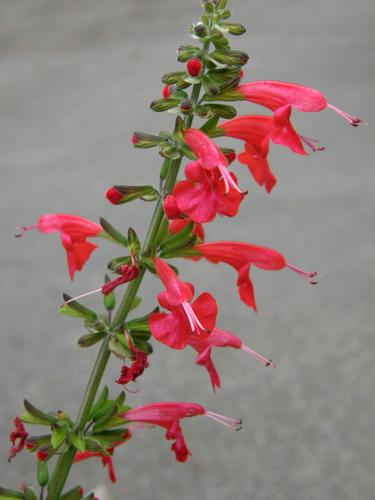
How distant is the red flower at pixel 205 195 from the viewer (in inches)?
24.0

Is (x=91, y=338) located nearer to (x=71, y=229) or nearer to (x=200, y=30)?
(x=71, y=229)

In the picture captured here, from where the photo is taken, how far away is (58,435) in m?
0.72

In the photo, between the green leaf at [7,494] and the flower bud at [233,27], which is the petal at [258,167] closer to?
the flower bud at [233,27]

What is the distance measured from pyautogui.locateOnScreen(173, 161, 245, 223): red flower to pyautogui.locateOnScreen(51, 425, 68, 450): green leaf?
24 cm

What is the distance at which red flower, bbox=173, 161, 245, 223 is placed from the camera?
0.61 m

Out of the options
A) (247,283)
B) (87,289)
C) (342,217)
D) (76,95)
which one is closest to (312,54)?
(76,95)

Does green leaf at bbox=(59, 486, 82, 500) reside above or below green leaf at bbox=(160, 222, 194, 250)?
below

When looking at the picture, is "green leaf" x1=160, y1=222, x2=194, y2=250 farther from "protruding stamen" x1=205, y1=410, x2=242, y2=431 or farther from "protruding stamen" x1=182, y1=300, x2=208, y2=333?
"protruding stamen" x1=205, y1=410, x2=242, y2=431

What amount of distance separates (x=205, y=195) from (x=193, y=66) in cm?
10

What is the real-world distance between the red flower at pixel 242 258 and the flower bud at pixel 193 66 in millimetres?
161

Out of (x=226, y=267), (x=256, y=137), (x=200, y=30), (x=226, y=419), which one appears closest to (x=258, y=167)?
(x=256, y=137)

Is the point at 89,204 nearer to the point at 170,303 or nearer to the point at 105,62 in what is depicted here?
the point at 105,62

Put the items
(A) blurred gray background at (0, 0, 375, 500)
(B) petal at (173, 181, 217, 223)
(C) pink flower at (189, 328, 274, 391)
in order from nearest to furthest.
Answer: (B) petal at (173, 181, 217, 223)
(C) pink flower at (189, 328, 274, 391)
(A) blurred gray background at (0, 0, 375, 500)

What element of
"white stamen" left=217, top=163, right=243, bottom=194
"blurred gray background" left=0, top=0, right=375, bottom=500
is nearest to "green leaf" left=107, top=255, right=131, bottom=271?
"white stamen" left=217, top=163, right=243, bottom=194
